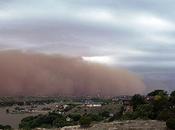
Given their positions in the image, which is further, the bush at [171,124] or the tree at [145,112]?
the tree at [145,112]

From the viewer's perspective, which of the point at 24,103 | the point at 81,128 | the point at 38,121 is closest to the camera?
the point at 81,128

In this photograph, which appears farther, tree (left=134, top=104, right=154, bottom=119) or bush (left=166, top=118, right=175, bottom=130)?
tree (left=134, top=104, right=154, bottom=119)

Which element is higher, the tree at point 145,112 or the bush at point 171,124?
the tree at point 145,112

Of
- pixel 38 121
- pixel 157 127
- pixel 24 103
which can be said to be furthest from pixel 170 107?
pixel 24 103

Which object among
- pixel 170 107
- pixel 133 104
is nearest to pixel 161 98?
pixel 170 107

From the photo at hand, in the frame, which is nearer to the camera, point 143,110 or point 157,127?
point 157,127

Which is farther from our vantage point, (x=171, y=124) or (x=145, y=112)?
(x=145, y=112)

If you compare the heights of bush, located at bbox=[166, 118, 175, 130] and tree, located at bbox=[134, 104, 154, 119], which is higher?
tree, located at bbox=[134, 104, 154, 119]

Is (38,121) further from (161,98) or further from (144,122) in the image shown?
(144,122)

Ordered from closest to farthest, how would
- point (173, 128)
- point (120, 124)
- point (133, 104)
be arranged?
point (173, 128) < point (120, 124) < point (133, 104)

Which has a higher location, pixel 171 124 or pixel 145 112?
pixel 145 112

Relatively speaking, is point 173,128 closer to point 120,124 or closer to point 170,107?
point 120,124
